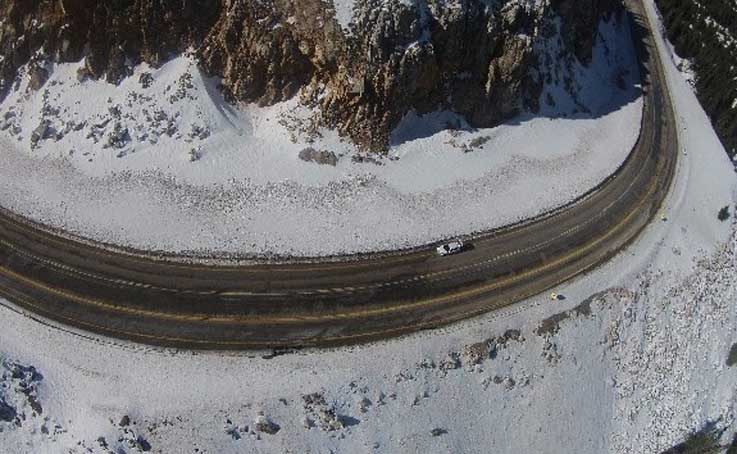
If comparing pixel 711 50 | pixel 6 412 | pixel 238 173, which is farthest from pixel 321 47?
pixel 711 50

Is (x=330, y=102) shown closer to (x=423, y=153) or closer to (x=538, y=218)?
(x=423, y=153)

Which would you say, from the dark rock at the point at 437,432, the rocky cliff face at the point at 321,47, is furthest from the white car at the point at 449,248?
the dark rock at the point at 437,432

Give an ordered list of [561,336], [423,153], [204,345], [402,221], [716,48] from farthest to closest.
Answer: [716,48] → [423,153] → [402,221] → [561,336] → [204,345]

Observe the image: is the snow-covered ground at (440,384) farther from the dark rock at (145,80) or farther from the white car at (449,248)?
the dark rock at (145,80)

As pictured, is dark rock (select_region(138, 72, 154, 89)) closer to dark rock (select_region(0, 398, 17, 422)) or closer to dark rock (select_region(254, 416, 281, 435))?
dark rock (select_region(0, 398, 17, 422))

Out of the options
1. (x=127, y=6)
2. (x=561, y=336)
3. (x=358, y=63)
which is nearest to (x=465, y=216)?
(x=561, y=336)

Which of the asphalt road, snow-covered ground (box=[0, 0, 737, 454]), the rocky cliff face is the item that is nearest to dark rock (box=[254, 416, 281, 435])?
snow-covered ground (box=[0, 0, 737, 454])
